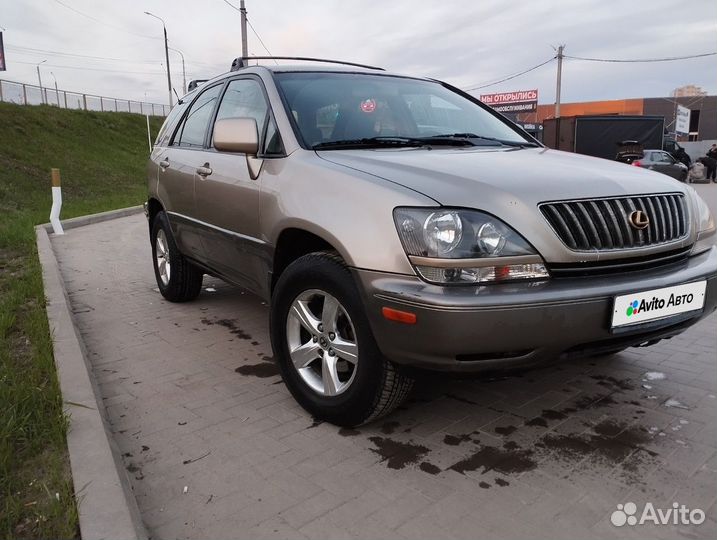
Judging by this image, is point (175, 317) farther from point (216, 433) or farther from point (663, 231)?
point (663, 231)

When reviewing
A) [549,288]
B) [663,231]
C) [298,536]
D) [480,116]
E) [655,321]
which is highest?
[480,116]

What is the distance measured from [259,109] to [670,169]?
20566mm

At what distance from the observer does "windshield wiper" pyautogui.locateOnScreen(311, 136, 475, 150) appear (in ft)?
10.2

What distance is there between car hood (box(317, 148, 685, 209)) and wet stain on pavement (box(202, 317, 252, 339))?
1849mm

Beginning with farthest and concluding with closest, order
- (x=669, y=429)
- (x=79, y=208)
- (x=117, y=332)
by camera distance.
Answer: (x=79, y=208) → (x=117, y=332) → (x=669, y=429)

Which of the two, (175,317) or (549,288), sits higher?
(549,288)

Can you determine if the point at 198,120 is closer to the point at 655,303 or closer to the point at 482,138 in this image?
the point at 482,138

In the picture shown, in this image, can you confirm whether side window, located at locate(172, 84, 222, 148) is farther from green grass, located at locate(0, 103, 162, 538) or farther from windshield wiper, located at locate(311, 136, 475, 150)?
green grass, located at locate(0, 103, 162, 538)

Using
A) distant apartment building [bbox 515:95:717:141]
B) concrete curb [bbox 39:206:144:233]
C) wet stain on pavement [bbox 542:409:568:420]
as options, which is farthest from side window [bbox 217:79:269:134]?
distant apartment building [bbox 515:95:717:141]

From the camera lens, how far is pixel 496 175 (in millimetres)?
2527

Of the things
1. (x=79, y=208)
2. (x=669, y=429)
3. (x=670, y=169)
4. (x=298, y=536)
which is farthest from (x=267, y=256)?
(x=670, y=169)

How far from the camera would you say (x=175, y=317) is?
4859 mm

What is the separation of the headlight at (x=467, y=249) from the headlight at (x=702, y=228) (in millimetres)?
1086

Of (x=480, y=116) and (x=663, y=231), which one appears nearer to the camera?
(x=663, y=231)
